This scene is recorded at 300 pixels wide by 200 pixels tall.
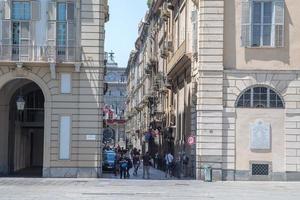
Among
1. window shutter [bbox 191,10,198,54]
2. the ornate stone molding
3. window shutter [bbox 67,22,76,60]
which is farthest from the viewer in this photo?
window shutter [bbox 191,10,198,54]

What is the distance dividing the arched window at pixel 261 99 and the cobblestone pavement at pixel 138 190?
436cm

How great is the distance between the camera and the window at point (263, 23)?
1490 inches

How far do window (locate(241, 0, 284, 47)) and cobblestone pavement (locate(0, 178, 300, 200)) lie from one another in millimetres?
7488

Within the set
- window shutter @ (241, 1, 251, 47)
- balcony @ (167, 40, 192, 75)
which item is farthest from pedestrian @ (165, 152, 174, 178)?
window shutter @ (241, 1, 251, 47)

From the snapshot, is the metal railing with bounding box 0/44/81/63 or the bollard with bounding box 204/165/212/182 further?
the metal railing with bounding box 0/44/81/63

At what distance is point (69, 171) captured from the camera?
37781 millimetres

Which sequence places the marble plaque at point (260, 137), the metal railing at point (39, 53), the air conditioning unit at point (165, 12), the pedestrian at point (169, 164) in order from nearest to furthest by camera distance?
the marble plaque at point (260, 137) → the metal railing at point (39, 53) → the pedestrian at point (169, 164) → the air conditioning unit at point (165, 12)

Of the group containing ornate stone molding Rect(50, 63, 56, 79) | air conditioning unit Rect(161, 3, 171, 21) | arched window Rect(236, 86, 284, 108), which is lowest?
arched window Rect(236, 86, 284, 108)

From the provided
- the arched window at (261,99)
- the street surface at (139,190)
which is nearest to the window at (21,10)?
the street surface at (139,190)

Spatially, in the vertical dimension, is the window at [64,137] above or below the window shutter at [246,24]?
below

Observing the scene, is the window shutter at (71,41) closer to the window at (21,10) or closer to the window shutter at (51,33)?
the window shutter at (51,33)

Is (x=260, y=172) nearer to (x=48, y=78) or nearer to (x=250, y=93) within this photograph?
(x=250, y=93)

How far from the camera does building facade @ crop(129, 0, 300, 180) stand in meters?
37.5

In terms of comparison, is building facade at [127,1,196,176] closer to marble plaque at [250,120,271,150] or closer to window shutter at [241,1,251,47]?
window shutter at [241,1,251,47]
